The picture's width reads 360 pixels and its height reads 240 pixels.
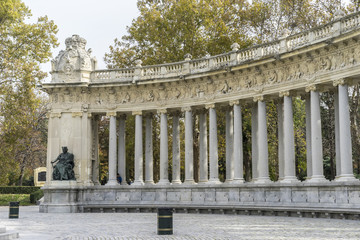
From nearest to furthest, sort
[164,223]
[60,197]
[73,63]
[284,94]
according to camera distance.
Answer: [164,223]
[284,94]
[60,197]
[73,63]

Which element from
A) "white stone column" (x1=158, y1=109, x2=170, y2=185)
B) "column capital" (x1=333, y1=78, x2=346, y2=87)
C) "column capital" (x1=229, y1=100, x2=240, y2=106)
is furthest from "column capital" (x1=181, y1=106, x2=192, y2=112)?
"column capital" (x1=333, y1=78, x2=346, y2=87)

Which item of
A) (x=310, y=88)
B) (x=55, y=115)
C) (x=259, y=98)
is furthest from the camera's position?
(x=55, y=115)

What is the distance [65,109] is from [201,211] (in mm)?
15379

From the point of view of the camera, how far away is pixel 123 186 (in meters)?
42.1

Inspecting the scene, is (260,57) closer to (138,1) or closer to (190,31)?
(190,31)

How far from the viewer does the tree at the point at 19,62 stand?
50.8 meters

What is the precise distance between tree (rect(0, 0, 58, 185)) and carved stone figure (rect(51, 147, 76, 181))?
10949 mm

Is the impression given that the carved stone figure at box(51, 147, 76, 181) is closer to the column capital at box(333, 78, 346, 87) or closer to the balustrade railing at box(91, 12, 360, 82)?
the balustrade railing at box(91, 12, 360, 82)

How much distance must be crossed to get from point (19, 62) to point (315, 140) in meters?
32.0

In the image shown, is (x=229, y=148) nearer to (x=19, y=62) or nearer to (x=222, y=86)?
(x=222, y=86)

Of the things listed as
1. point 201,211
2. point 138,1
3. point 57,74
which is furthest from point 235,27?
point 201,211

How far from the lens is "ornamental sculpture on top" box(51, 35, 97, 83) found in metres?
44.2

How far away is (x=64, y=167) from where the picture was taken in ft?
136

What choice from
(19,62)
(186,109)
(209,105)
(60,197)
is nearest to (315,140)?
(209,105)
